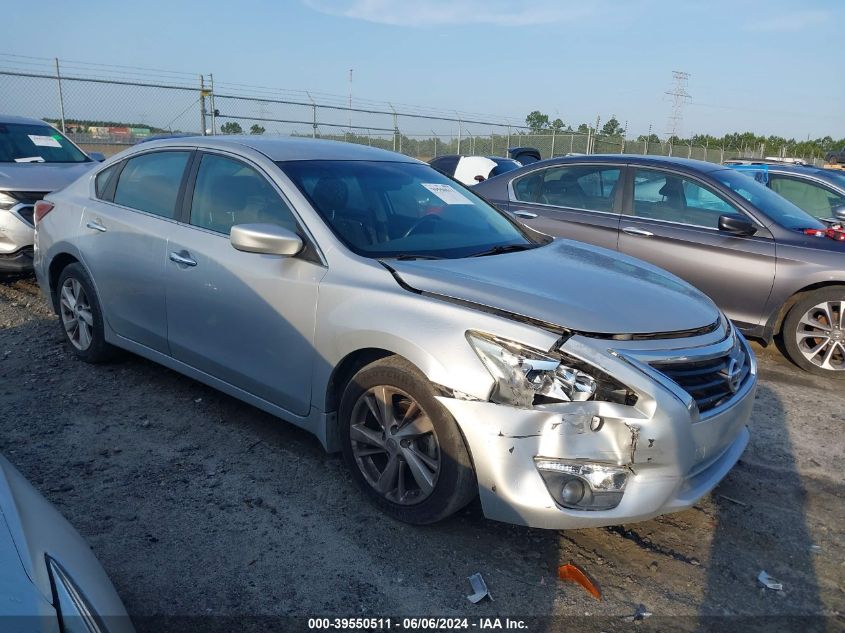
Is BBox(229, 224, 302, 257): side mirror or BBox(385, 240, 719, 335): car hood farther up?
BBox(229, 224, 302, 257): side mirror

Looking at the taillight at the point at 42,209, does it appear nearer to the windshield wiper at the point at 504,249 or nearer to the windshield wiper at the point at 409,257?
the windshield wiper at the point at 409,257

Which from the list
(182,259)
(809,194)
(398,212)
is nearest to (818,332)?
(398,212)

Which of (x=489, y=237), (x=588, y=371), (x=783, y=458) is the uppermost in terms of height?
(x=489, y=237)

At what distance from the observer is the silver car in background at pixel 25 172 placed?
262 inches

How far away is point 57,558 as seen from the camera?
1789 millimetres

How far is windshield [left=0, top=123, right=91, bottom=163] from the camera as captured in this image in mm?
7758

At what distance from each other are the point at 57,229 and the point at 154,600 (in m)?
3.27

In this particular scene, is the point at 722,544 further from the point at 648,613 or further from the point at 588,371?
the point at 588,371

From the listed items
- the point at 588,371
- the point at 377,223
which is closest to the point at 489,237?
the point at 377,223

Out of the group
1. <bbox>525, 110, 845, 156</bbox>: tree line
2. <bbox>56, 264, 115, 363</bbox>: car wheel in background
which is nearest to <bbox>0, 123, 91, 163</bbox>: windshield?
<bbox>56, 264, 115, 363</bbox>: car wheel in background

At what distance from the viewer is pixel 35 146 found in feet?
26.4

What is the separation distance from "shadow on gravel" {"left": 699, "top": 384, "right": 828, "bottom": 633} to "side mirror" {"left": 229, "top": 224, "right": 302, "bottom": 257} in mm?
2302

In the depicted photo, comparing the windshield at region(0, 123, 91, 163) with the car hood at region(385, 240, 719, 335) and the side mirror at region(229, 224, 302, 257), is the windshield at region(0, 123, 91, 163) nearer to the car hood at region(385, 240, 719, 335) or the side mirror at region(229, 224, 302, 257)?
the side mirror at region(229, 224, 302, 257)

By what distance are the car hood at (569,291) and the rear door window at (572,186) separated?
2.99 metres
